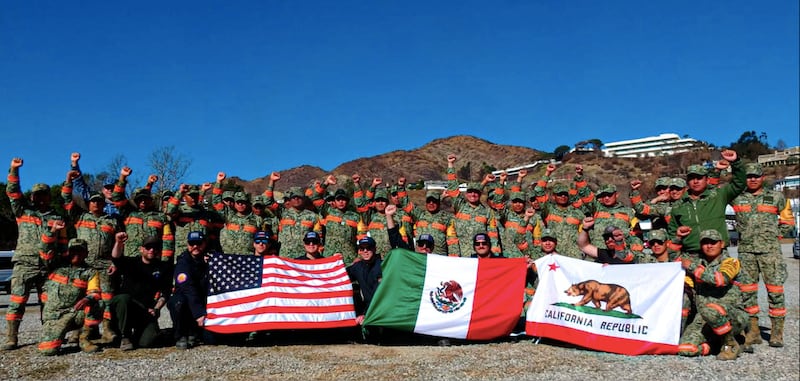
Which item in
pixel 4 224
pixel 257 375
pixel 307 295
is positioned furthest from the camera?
pixel 4 224

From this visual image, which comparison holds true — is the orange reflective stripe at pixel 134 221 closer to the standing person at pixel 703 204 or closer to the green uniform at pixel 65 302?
the green uniform at pixel 65 302

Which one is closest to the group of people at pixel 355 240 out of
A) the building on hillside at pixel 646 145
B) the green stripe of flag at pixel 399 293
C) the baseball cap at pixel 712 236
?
the baseball cap at pixel 712 236

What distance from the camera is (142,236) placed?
A: 379 inches

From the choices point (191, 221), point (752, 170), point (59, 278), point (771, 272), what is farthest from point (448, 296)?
point (59, 278)

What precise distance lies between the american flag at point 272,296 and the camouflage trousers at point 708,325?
182 inches

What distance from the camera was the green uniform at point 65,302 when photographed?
7.28 meters

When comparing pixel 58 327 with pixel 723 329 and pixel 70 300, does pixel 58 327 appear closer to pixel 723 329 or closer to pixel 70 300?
pixel 70 300

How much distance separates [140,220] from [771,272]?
10.3 metres

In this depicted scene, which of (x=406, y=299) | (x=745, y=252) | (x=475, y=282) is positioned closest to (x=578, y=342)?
(x=475, y=282)

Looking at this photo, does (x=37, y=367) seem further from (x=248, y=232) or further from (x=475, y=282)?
(x=475, y=282)

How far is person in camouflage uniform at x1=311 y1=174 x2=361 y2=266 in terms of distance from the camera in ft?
34.1

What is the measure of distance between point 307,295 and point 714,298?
222 inches

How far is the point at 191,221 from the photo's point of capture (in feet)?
33.6

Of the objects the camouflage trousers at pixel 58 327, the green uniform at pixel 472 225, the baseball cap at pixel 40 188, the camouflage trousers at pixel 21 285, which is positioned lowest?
the camouflage trousers at pixel 58 327
